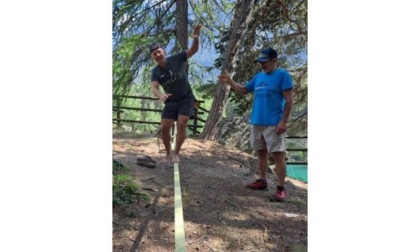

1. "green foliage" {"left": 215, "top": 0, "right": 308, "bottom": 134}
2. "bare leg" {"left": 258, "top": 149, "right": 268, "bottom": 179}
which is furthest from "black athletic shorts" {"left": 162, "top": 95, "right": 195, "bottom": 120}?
"bare leg" {"left": 258, "top": 149, "right": 268, "bottom": 179}


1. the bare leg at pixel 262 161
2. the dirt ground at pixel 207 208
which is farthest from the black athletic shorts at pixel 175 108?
the bare leg at pixel 262 161

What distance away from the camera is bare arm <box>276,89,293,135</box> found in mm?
1179

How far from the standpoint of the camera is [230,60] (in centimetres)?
139

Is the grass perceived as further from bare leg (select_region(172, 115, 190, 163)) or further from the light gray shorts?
the light gray shorts

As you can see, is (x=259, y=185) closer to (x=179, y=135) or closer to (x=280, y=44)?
(x=179, y=135)

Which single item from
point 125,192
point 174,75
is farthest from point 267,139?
point 125,192

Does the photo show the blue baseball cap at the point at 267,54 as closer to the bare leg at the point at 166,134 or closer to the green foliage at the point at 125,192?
the bare leg at the point at 166,134

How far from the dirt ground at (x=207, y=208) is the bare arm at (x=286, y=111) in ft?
0.53

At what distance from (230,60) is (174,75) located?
0.26 meters

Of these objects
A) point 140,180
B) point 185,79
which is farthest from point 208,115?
point 140,180

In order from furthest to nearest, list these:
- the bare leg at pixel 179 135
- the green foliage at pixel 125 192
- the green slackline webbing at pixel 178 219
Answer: the bare leg at pixel 179 135
the green foliage at pixel 125 192
the green slackline webbing at pixel 178 219

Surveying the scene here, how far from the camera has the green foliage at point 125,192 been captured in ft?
3.83
